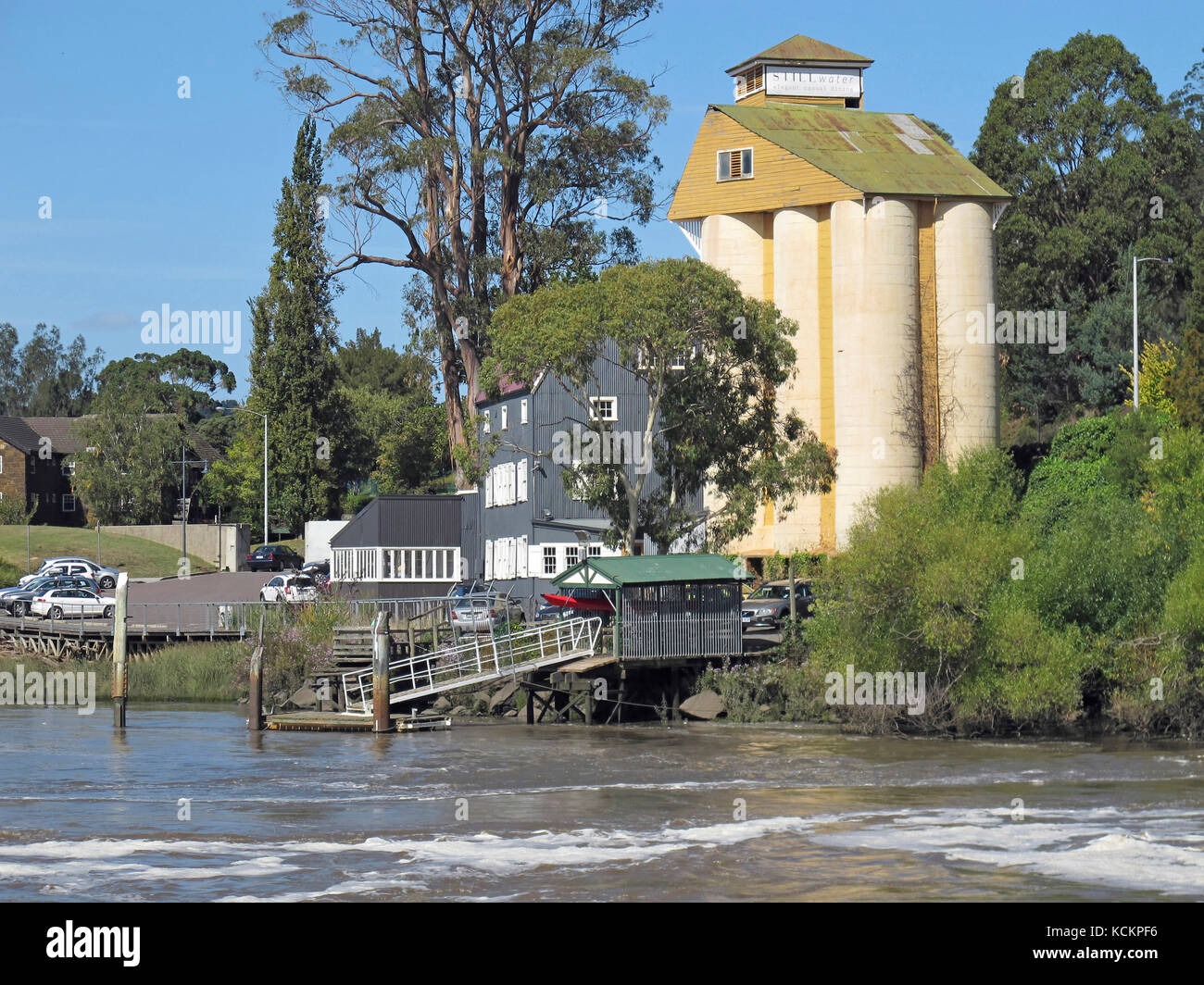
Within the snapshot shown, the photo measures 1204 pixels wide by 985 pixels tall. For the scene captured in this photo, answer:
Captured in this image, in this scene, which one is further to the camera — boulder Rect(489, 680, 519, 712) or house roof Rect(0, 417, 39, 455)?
house roof Rect(0, 417, 39, 455)

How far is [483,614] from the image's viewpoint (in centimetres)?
4959

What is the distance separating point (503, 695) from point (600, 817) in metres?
16.4

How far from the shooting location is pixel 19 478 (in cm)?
10944

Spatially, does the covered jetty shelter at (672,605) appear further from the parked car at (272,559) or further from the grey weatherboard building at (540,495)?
the parked car at (272,559)

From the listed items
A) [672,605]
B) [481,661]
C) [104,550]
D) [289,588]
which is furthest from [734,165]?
[104,550]

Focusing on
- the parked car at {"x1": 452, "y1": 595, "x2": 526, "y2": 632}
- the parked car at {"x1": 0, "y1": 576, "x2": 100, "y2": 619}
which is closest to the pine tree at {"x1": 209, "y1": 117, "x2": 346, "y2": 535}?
the parked car at {"x1": 0, "y1": 576, "x2": 100, "y2": 619}

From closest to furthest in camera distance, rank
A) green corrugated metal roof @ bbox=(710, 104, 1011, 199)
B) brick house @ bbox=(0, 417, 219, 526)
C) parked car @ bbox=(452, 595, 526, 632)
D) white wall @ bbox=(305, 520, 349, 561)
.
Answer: parked car @ bbox=(452, 595, 526, 632), green corrugated metal roof @ bbox=(710, 104, 1011, 199), white wall @ bbox=(305, 520, 349, 561), brick house @ bbox=(0, 417, 219, 526)

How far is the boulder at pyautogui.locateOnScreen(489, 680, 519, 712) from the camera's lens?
44.0 metres

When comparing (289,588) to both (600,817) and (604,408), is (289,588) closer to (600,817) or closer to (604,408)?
(604,408)

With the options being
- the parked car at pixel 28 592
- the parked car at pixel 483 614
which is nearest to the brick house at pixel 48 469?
the parked car at pixel 28 592

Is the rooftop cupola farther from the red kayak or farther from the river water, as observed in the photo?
the river water

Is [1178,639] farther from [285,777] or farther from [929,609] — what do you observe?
[285,777]

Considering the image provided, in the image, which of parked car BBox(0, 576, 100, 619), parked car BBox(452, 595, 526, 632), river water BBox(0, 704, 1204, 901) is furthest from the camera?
parked car BBox(0, 576, 100, 619)
